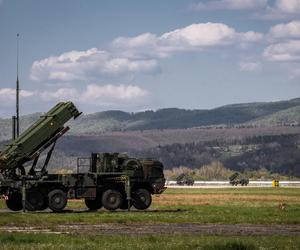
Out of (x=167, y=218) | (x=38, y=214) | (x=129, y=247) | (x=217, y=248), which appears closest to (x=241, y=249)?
(x=217, y=248)

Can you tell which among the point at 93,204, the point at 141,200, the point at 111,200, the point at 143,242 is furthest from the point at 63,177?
the point at 143,242

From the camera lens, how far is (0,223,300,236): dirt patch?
32.2 m

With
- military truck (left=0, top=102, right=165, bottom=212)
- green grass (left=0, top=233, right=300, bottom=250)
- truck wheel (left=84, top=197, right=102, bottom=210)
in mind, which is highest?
military truck (left=0, top=102, right=165, bottom=212)

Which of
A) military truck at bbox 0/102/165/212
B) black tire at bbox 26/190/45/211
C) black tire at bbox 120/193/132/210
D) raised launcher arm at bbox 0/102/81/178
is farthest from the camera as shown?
black tire at bbox 120/193/132/210

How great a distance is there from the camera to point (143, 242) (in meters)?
27.8

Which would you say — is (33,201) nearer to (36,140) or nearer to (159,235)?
(36,140)

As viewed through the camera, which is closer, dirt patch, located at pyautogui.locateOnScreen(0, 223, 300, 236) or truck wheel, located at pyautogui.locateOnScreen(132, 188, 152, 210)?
dirt patch, located at pyautogui.locateOnScreen(0, 223, 300, 236)

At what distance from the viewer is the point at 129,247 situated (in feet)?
86.0

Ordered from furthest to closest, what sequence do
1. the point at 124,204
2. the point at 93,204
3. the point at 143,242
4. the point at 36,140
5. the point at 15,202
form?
the point at 93,204
the point at 124,204
the point at 15,202
the point at 36,140
the point at 143,242

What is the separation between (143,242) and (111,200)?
18.5 metres

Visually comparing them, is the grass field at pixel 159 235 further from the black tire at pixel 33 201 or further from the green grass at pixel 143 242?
the black tire at pixel 33 201

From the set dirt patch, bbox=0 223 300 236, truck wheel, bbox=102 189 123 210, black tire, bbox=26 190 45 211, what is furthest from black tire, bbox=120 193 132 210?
dirt patch, bbox=0 223 300 236

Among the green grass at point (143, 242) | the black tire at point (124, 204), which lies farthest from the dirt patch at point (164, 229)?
the black tire at point (124, 204)

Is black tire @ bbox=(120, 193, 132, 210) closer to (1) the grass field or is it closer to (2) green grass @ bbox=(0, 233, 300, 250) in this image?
(1) the grass field
